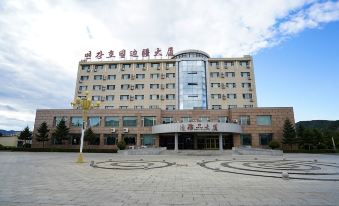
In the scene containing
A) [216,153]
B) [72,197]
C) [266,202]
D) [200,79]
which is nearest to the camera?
[266,202]

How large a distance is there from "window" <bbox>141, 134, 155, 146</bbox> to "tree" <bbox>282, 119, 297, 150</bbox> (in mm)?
23128

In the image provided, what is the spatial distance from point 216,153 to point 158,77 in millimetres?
26651

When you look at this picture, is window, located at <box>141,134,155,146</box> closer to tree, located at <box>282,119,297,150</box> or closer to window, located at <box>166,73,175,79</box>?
window, located at <box>166,73,175,79</box>

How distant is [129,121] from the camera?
42219 mm

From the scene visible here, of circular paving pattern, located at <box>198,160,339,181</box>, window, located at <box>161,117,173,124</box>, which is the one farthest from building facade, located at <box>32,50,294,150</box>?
circular paving pattern, located at <box>198,160,339,181</box>

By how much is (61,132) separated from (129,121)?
12273 mm

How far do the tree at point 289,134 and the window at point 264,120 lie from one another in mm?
2905

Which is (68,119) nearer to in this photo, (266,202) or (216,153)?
(216,153)

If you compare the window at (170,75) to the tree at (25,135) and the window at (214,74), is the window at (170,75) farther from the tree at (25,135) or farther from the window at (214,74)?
the tree at (25,135)

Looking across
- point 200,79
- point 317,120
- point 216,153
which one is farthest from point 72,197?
point 317,120

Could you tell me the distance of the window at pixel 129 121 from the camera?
42006mm

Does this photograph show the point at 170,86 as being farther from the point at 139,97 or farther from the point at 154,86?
the point at 139,97

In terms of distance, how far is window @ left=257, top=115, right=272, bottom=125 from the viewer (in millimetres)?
39750

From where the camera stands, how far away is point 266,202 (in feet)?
20.5
